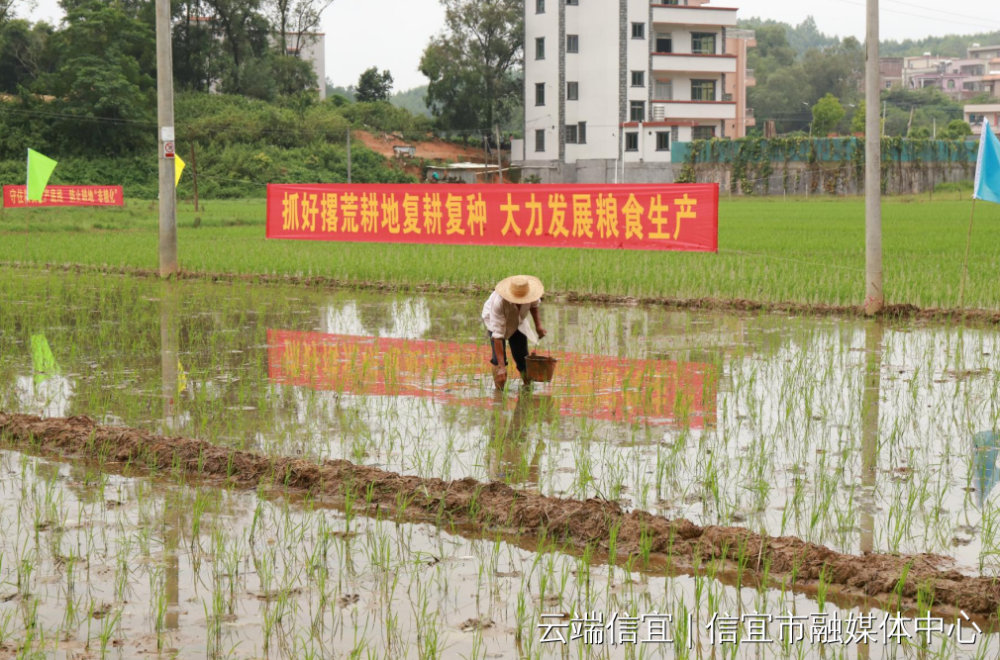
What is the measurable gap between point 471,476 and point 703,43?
48917 mm

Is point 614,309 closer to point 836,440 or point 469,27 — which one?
point 836,440

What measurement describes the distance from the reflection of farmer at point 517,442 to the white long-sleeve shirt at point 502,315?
415mm

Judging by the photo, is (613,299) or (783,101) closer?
(613,299)

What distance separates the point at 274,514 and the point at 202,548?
48 cm

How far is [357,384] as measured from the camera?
7602 millimetres

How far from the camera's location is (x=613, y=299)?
12.2 m

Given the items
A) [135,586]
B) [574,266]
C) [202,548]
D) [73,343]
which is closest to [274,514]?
[202,548]

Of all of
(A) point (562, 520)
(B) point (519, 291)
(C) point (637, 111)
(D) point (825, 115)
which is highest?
(D) point (825, 115)

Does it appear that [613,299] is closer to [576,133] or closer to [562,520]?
[562,520]

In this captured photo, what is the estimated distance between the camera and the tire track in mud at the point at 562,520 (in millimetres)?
3779

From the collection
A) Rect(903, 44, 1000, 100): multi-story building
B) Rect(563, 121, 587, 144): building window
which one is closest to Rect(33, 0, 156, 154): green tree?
Rect(563, 121, 587, 144): building window

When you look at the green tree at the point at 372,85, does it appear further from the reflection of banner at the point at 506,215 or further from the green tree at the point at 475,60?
the reflection of banner at the point at 506,215

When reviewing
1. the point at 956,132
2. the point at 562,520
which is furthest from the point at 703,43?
the point at 562,520

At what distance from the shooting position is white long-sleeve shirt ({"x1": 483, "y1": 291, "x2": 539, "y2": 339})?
7228 mm
